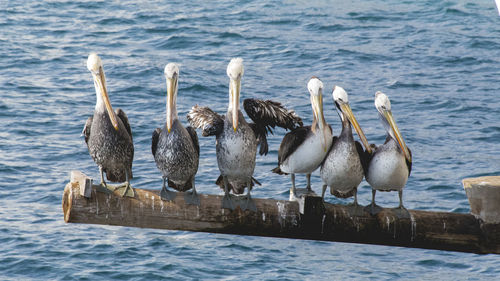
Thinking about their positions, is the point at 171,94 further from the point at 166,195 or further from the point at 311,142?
the point at 311,142

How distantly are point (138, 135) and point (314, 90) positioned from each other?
736 centimetres

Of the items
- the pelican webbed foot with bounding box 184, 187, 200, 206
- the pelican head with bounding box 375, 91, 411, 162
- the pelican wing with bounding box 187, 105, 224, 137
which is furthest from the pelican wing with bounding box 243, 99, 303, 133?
the pelican webbed foot with bounding box 184, 187, 200, 206

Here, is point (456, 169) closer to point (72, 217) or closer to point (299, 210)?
point (299, 210)

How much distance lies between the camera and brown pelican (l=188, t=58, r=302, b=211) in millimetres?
6887

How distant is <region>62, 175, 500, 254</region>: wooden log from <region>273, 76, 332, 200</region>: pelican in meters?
0.57

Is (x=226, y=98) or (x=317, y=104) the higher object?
(x=226, y=98)

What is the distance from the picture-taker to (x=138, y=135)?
14.0 meters

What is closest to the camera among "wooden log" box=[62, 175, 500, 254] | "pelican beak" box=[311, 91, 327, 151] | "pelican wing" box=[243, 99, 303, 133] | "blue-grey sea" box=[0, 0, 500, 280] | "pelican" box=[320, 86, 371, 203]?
"wooden log" box=[62, 175, 500, 254]

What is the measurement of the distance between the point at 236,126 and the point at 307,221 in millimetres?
944

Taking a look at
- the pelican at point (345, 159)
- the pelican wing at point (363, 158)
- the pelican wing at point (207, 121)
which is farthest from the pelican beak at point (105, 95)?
the pelican wing at point (363, 158)

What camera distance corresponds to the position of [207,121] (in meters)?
7.06

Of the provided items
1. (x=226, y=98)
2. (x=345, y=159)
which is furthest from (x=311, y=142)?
(x=226, y=98)

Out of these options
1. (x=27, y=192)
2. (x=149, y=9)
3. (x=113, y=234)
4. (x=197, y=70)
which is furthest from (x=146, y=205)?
(x=149, y=9)

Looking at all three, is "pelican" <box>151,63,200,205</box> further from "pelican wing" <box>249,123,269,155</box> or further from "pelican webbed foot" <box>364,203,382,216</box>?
"pelican webbed foot" <box>364,203,382,216</box>
